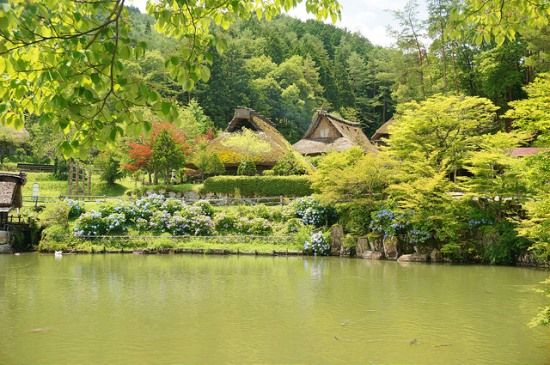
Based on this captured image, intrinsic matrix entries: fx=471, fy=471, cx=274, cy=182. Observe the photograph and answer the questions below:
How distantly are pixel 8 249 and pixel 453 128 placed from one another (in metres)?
16.9

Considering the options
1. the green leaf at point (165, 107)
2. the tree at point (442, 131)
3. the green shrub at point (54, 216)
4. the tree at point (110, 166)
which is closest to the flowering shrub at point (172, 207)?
the green shrub at point (54, 216)

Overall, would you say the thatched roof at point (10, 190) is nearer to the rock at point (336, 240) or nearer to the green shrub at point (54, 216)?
the green shrub at point (54, 216)

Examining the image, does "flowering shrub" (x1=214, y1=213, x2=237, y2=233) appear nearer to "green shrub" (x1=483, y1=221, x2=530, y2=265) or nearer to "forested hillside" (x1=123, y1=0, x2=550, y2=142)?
"forested hillside" (x1=123, y1=0, x2=550, y2=142)

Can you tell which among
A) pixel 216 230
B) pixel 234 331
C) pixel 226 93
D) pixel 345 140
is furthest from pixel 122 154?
pixel 234 331

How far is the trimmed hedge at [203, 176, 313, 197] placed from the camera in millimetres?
23422

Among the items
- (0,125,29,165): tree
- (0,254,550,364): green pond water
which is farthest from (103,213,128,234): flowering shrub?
(0,125,29,165): tree

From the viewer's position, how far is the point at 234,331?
273 inches

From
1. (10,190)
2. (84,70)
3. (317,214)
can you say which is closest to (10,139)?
(10,190)

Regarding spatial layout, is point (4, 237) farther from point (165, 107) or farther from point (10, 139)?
point (165, 107)

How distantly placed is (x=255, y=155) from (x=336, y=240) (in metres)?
10.9

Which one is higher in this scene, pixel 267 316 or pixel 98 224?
pixel 98 224

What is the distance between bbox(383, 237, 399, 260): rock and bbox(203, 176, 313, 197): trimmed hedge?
7276 millimetres

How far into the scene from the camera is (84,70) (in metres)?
2.66

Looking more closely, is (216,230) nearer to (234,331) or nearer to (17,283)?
(17,283)
